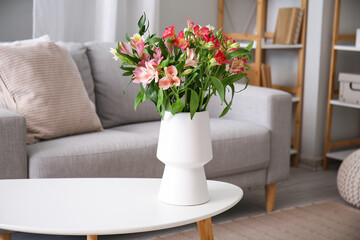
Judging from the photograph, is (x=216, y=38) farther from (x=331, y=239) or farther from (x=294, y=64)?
(x=294, y=64)

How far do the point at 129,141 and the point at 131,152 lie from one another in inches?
2.4

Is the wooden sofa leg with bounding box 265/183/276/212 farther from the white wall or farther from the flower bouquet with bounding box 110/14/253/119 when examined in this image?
the white wall

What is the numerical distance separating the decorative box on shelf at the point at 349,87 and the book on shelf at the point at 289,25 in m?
0.40

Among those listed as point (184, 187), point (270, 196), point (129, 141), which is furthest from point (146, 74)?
point (270, 196)

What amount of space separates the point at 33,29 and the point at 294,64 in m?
1.76

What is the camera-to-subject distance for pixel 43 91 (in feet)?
7.60

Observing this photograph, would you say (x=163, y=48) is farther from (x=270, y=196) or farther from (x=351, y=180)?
(x=351, y=180)

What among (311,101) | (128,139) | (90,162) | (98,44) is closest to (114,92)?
(98,44)

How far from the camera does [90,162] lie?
2.16 meters

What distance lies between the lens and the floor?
241 centimetres

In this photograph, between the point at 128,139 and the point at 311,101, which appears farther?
the point at 311,101

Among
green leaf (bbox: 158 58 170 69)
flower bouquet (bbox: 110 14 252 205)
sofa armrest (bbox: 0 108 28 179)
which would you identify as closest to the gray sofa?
sofa armrest (bbox: 0 108 28 179)

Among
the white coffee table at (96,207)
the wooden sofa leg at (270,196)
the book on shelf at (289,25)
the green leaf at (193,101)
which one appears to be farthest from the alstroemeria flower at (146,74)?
the book on shelf at (289,25)

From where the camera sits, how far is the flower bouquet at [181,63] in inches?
55.2
